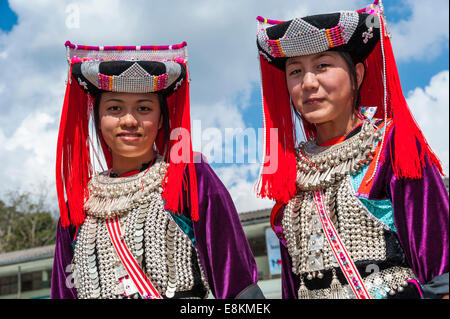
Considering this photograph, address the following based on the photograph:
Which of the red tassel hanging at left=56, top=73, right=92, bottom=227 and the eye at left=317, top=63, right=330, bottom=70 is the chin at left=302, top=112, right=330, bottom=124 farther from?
the red tassel hanging at left=56, top=73, right=92, bottom=227

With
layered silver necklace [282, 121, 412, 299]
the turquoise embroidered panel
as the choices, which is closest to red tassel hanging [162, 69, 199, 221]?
layered silver necklace [282, 121, 412, 299]

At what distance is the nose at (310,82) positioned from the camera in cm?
244

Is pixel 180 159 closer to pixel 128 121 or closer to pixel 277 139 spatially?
pixel 128 121

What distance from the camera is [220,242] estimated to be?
8.45ft

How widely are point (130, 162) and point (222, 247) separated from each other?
0.89 m

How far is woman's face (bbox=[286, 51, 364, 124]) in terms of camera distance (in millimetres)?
2453

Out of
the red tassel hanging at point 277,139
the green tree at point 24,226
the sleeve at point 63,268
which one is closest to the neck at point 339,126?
the red tassel hanging at point 277,139

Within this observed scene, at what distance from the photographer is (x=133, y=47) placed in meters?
2.98

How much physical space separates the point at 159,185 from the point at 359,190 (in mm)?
1190

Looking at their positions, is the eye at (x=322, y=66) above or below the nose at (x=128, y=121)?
above

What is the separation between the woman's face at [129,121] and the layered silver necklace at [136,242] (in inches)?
7.3

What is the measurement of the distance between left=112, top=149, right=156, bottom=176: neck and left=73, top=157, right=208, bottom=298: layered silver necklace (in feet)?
0.30

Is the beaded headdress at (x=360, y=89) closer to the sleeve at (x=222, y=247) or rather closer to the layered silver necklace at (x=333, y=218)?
the layered silver necklace at (x=333, y=218)
